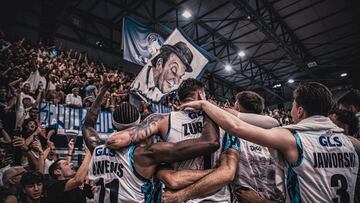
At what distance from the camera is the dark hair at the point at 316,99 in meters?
2.04

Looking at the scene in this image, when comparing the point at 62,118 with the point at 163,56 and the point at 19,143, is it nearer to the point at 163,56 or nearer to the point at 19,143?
the point at 19,143

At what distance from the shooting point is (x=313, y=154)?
1.91 m

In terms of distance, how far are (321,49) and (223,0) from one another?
8.69 metres

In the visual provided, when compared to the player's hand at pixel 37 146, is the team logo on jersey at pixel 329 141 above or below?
above

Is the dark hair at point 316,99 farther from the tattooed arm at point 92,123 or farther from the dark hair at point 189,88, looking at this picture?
the tattooed arm at point 92,123

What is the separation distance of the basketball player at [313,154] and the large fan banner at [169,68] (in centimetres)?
479

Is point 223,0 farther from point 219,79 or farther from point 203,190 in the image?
point 203,190

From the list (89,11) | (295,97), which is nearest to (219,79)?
(89,11)

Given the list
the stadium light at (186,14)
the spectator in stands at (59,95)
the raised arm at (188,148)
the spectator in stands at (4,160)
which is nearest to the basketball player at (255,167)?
the raised arm at (188,148)

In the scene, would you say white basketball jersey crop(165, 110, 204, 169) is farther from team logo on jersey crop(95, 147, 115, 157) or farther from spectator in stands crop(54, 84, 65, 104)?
spectator in stands crop(54, 84, 65, 104)

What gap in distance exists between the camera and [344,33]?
14992 millimetres

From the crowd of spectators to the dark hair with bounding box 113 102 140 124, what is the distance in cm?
121

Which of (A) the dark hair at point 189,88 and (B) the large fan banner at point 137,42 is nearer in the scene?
(A) the dark hair at point 189,88

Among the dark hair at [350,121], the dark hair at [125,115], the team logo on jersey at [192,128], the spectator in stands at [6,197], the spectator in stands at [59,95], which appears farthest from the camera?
the spectator in stands at [59,95]
